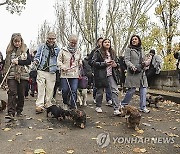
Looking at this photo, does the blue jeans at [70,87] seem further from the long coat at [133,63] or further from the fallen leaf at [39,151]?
the fallen leaf at [39,151]

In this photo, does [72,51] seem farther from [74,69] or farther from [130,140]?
[130,140]

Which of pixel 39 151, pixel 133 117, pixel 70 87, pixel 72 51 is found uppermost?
pixel 72 51

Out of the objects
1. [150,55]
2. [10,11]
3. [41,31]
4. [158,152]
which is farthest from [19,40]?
[41,31]

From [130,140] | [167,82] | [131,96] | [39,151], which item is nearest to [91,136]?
[130,140]

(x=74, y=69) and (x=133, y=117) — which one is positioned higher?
(x=74, y=69)

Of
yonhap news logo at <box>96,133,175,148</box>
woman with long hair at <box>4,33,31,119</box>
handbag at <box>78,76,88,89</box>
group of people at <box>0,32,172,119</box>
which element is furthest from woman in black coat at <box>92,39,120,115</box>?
yonhap news logo at <box>96,133,175,148</box>

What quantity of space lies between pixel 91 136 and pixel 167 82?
9.36m

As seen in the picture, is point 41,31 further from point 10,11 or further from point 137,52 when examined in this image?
point 137,52

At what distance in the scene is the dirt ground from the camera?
4949mm

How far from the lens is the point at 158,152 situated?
15.9 ft

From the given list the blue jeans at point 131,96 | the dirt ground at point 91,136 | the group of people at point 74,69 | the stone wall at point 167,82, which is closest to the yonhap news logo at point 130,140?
the dirt ground at point 91,136

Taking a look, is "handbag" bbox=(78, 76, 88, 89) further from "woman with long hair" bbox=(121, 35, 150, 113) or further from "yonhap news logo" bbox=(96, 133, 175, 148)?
"yonhap news logo" bbox=(96, 133, 175, 148)

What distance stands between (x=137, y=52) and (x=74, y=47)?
1.59m

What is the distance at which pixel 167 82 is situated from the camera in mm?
14430
